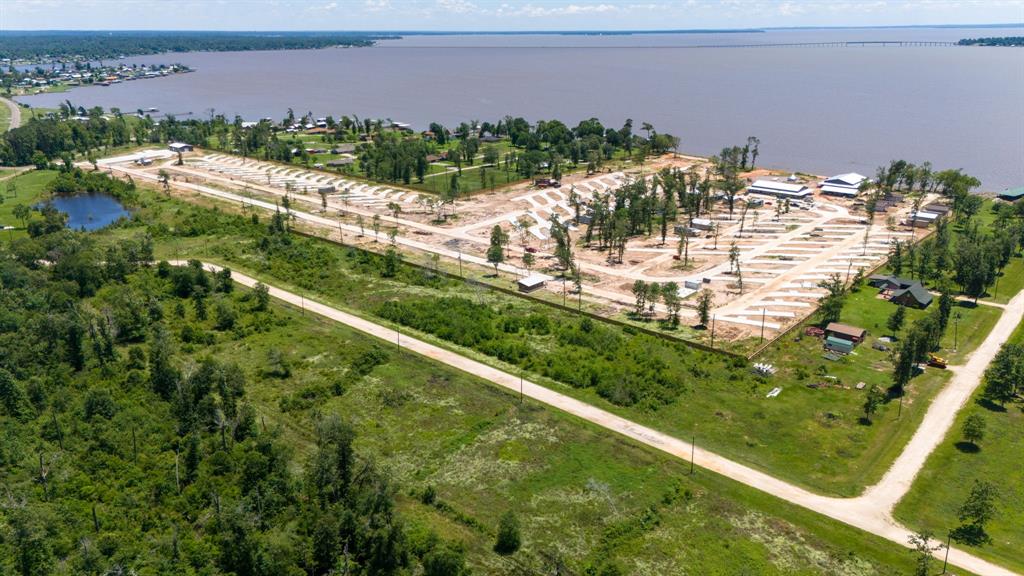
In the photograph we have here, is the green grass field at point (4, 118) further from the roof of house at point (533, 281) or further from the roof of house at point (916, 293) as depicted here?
the roof of house at point (916, 293)

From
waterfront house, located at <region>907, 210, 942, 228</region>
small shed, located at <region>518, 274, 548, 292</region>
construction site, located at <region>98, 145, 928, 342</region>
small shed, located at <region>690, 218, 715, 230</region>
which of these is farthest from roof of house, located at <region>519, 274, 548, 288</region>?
waterfront house, located at <region>907, 210, 942, 228</region>

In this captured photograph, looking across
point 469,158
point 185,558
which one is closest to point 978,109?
point 469,158

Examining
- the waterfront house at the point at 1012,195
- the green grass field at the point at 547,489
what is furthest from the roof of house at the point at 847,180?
the green grass field at the point at 547,489

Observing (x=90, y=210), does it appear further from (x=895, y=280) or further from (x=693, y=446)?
(x=895, y=280)

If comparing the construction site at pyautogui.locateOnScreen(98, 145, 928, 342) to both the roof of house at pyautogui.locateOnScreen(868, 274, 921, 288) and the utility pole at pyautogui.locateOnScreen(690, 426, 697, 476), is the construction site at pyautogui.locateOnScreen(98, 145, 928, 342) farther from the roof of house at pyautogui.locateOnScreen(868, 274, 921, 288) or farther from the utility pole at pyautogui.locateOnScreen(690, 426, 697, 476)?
the utility pole at pyautogui.locateOnScreen(690, 426, 697, 476)

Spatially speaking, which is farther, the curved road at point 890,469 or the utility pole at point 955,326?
the utility pole at point 955,326

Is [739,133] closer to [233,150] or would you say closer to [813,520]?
[233,150]
